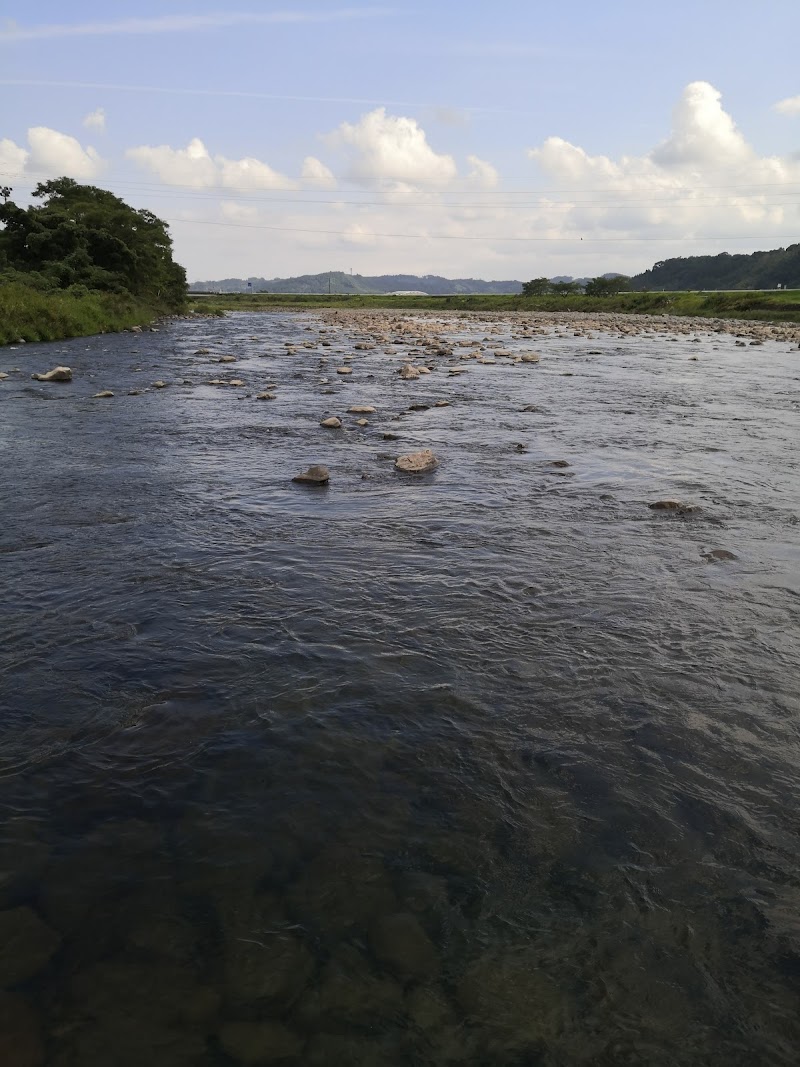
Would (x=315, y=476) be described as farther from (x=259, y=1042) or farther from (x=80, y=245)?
(x=80, y=245)

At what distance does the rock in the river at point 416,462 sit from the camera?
40.9 feet

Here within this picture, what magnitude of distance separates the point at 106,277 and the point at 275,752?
57.4 m

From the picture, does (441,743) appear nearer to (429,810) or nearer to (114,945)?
(429,810)

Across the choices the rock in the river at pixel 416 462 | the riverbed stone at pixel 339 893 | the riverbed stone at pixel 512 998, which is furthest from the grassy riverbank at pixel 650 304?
the riverbed stone at pixel 512 998

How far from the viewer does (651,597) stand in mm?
7285

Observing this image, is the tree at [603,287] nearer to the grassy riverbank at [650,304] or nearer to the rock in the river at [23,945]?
the grassy riverbank at [650,304]

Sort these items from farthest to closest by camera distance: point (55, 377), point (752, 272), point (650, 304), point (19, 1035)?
1. point (752, 272)
2. point (650, 304)
3. point (55, 377)
4. point (19, 1035)

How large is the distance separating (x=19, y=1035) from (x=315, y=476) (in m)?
9.27

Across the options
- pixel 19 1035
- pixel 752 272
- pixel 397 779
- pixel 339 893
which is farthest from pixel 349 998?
pixel 752 272

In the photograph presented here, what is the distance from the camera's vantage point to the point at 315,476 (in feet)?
38.3

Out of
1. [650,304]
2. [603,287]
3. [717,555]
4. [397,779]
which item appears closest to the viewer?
[397,779]

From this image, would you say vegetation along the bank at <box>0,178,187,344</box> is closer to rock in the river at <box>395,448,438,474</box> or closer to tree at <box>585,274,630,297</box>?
rock in the river at <box>395,448,438,474</box>

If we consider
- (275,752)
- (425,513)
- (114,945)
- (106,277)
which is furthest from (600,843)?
(106,277)

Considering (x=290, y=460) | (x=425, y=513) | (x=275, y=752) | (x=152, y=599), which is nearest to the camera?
(x=275, y=752)
